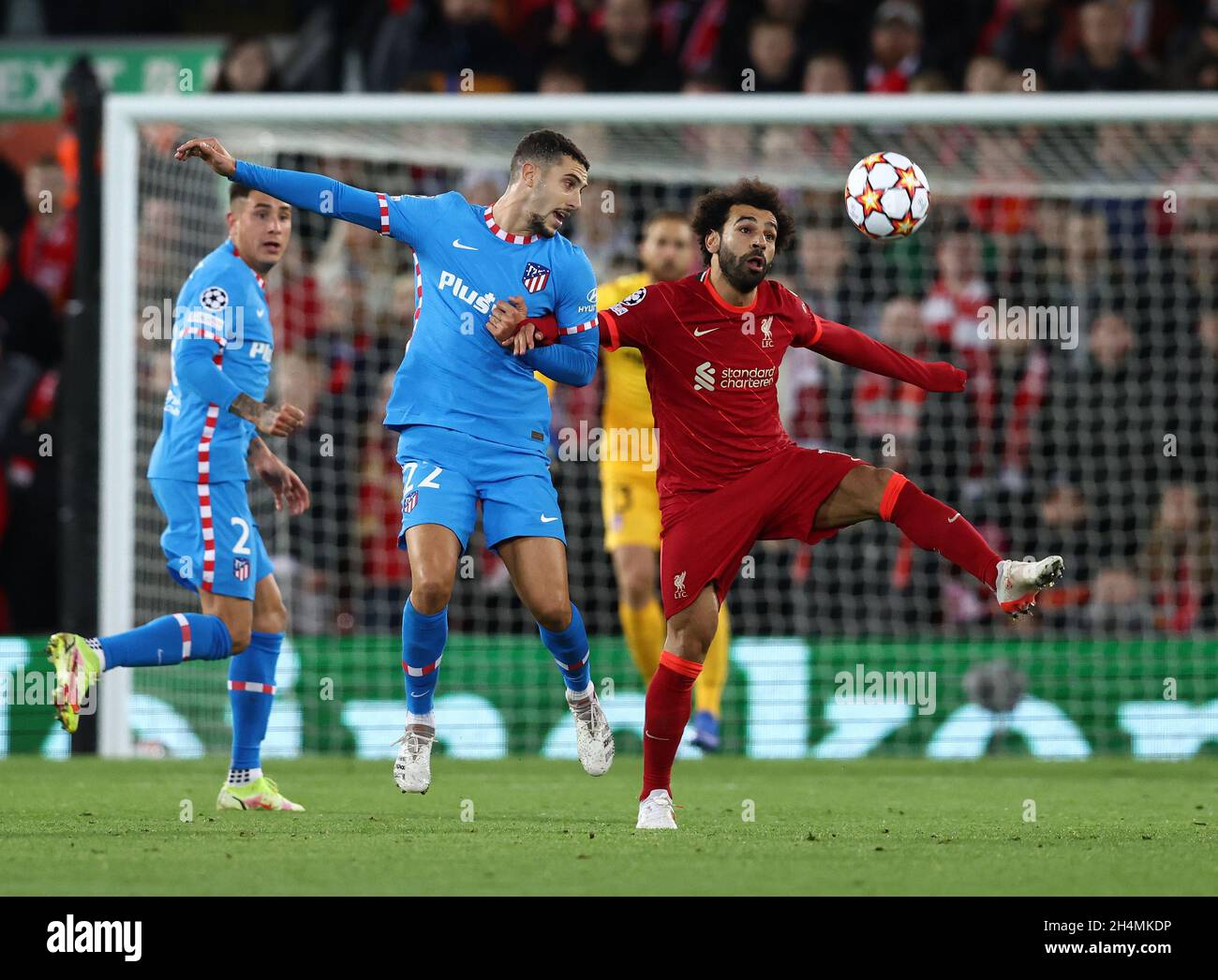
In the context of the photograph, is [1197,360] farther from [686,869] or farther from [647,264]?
[686,869]

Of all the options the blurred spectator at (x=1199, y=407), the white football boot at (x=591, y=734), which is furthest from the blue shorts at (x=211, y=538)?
the blurred spectator at (x=1199, y=407)

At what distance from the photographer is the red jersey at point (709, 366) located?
22.4 feet

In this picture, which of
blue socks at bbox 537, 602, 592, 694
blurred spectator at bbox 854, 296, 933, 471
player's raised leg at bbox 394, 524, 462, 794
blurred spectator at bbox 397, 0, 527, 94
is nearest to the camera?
player's raised leg at bbox 394, 524, 462, 794

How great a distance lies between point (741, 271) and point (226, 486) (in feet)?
7.38

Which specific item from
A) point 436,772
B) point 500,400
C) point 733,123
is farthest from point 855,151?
point 500,400

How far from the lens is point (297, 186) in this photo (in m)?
6.79

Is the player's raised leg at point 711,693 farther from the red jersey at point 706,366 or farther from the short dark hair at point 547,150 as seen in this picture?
the short dark hair at point 547,150

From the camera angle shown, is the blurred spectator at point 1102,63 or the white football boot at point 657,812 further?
the blurred spectator at point 1102,63

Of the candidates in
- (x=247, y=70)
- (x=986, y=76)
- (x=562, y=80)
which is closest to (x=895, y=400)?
(x=986, y=76)

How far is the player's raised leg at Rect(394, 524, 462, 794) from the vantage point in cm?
675

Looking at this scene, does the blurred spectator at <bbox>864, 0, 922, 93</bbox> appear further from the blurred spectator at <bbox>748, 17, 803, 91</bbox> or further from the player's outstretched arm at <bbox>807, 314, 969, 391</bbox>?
the player's outstretched arm at <bbox>807, 314, 969, 391</bbox>

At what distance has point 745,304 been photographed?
22.7ft

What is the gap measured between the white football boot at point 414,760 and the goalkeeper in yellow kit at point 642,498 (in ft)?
10.8

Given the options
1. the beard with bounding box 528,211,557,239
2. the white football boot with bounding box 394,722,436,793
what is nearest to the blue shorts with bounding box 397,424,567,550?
the white football boot with bounding box 394,722,436,793
